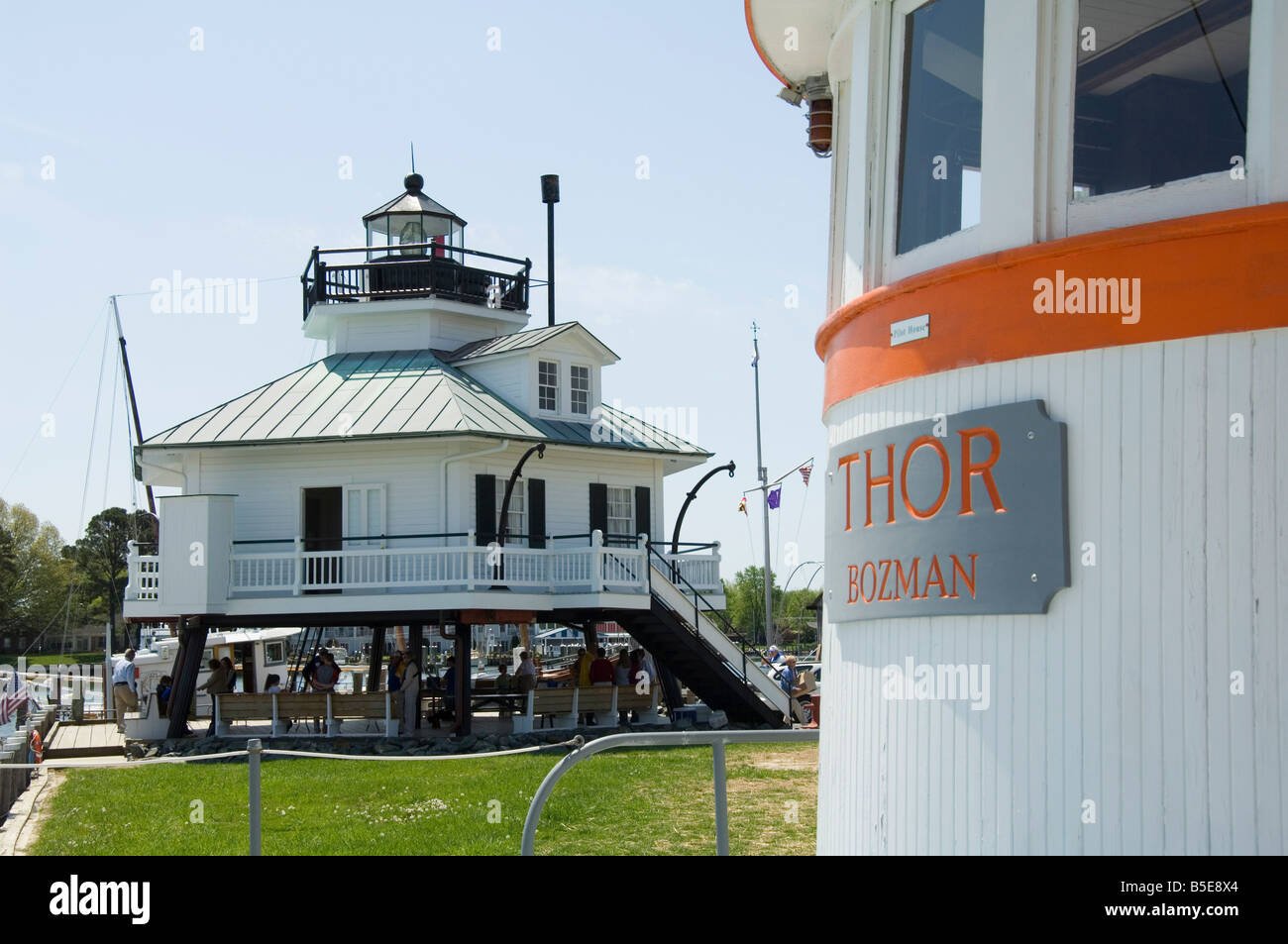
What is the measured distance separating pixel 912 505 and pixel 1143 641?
1.29 meters

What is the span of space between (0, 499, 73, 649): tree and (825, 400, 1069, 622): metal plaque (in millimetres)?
100662

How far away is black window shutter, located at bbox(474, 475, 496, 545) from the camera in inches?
1135

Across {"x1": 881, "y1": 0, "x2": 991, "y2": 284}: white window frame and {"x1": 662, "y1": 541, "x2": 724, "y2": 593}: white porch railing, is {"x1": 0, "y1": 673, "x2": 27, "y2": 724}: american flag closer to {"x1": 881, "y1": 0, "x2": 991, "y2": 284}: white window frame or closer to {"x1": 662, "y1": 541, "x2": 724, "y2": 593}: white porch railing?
{"x1": 662, "y1": 541, "x2": 724, "y2": 593}: white porch railing

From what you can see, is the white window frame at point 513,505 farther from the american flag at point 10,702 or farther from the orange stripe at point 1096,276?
the orange stripe at point 1096,276

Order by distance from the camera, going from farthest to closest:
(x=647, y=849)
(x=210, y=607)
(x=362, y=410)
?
(x=362, y=410) < (x=210, y=607) < (x=647, y=849)

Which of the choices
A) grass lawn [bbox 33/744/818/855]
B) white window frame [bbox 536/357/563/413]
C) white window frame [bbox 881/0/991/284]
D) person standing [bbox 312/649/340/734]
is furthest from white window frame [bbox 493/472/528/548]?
white window frame [bbox 881/0/991/284]

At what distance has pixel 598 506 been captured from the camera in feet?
103

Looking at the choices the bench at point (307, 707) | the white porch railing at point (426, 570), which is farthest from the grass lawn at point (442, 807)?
the white porch railing at point (426, 570)

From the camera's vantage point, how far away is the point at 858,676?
7.07m

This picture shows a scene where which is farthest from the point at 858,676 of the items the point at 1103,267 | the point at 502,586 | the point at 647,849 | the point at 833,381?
the point at 502,586

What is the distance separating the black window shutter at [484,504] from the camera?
2883 centimetres
